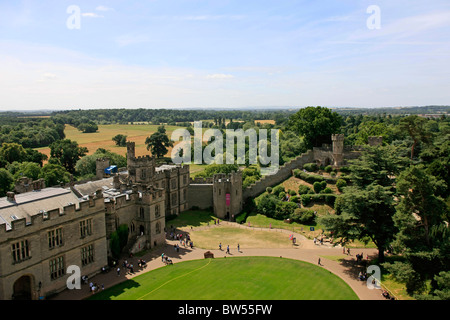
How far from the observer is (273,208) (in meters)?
57.3

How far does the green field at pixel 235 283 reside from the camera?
32.2 metres

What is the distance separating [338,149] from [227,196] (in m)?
23.9

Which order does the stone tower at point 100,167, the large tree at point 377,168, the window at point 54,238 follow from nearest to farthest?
1. the window at point 54,238
2. the large tree at point 377,168
3. the stone tower at point 100,167

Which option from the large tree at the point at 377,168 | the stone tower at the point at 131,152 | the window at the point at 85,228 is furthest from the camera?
the stone tower at the point at 131,152

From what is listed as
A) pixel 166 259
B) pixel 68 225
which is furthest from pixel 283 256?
pixel 68 225

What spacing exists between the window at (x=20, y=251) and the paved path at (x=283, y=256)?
5.27m

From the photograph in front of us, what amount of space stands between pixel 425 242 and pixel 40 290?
36321 mm

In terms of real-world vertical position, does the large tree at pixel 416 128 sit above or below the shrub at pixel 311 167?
above

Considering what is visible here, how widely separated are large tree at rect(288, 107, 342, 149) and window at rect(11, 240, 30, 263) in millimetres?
58467

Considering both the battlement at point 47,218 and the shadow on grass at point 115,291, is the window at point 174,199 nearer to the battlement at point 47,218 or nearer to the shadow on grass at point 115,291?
the battlement at point 47,218

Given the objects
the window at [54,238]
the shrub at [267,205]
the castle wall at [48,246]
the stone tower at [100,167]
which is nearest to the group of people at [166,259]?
the castle wall at [48,246]

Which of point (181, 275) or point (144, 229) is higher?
point (144, 229)
